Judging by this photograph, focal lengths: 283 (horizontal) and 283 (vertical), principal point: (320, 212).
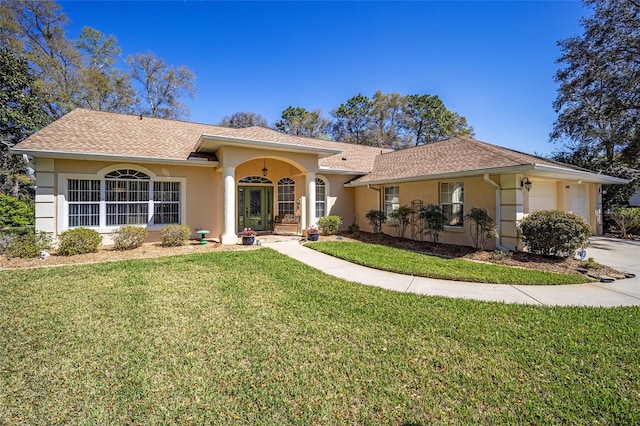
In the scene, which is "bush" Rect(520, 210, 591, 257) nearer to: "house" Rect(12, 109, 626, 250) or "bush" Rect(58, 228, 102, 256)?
"house" Rect(12, 109, 626, 250)

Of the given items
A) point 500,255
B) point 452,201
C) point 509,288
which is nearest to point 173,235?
point 509,288

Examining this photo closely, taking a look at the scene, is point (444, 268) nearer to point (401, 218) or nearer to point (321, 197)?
point (401, 218)

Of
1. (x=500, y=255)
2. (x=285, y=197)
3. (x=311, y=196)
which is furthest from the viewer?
(x=285, y=197)

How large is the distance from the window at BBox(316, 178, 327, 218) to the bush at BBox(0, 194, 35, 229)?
16.2 m

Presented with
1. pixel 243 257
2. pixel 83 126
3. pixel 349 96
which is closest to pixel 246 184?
pixel 243 257

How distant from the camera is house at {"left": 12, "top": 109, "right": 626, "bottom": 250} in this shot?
9.56 m

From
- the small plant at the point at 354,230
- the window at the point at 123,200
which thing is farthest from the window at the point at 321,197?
the window at the point at 123,200

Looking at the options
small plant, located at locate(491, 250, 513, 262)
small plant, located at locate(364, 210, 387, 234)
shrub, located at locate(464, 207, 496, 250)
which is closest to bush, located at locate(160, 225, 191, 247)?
small plant, located at locate(364, 210, 387, 234)

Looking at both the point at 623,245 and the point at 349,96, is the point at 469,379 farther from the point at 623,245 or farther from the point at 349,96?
the point at 349,96

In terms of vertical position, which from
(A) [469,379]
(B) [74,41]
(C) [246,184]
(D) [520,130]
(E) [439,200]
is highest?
(B) [74,41]

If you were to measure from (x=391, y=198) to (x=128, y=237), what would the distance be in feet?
36.1

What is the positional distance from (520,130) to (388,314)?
17764mm

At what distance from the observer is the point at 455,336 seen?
151 inches

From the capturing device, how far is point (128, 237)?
9.95 m
